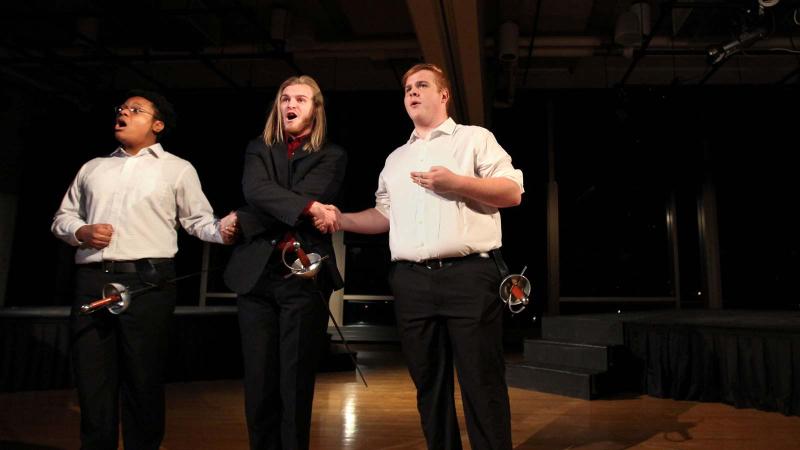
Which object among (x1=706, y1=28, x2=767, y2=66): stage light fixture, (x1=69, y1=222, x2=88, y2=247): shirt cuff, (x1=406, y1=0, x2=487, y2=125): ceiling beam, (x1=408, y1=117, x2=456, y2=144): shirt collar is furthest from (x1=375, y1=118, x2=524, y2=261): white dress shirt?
(x1=706, y1=28, x2=767, y2=66): stage light fixture

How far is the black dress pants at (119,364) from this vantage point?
171 centimetres

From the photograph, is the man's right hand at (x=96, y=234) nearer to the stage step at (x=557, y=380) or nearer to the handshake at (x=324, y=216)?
the handshake at (x=324, y=216)

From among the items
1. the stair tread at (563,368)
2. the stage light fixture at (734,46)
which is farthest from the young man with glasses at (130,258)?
the stage light fixture at (734,46)

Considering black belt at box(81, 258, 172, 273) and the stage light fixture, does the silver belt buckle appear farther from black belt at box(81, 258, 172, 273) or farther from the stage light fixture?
the stage light fixture

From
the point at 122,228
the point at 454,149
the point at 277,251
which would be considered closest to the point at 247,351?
the point at 277,251

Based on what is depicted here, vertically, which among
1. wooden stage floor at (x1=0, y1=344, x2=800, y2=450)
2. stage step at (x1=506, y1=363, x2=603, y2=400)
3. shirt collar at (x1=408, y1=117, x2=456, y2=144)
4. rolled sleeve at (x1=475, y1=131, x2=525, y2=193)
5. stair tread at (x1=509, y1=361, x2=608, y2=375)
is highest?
shirt collar at (x1=408, y1=117, x2=456, y2=144)

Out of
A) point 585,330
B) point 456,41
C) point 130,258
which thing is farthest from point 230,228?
point 585,330

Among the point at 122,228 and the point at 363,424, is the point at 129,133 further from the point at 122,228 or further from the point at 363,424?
the point at 363,424

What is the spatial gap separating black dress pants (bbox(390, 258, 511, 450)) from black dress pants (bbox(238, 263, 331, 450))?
1.02 feet

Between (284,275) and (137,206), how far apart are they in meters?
0.68

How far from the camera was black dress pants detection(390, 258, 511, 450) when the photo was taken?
1590 mm

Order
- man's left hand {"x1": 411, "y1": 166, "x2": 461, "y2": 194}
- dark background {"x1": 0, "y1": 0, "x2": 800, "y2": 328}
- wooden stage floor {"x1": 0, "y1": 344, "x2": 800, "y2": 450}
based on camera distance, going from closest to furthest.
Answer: man's left hand {"x1": 411, "y1": 166, "x2": 461, "y2": 194} → wooden stage floor {"x1": 0, "y1": 344, "x2": 800, "y2": 450} → dark background {"x1": 0, "y1": 0, "x2": 800, "y2": 328}

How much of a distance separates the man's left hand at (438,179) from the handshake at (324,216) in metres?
0.29

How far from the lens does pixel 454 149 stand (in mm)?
1767
